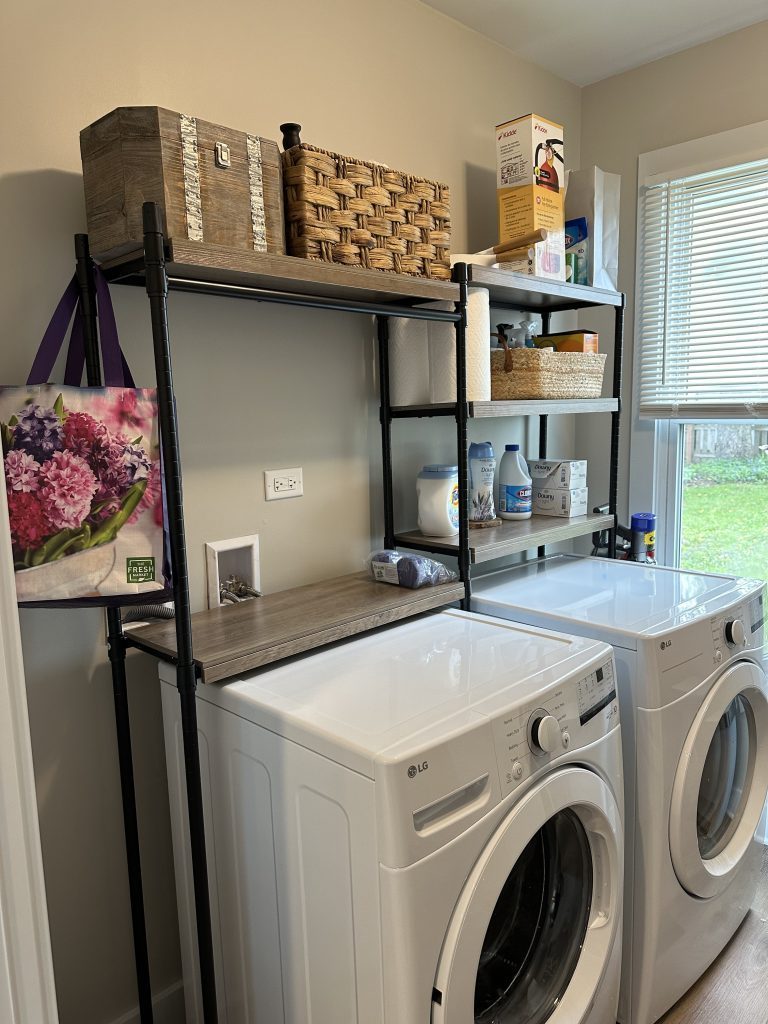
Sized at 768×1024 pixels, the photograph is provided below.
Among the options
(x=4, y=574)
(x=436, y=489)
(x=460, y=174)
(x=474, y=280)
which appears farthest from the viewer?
(x=460, y=174)

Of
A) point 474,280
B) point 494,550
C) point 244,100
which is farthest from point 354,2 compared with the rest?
point 494,550

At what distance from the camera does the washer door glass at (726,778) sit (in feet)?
6.20

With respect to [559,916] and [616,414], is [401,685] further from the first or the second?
[616,414]

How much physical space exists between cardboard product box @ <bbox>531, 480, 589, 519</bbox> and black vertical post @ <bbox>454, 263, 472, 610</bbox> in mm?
554

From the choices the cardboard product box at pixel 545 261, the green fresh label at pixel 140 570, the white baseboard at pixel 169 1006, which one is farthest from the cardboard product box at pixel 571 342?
the white baseboard at pixel 169 1006

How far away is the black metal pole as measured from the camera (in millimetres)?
1208

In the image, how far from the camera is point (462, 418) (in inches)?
73.2

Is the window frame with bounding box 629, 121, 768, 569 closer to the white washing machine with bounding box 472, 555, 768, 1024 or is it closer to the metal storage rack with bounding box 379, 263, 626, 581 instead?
the metal storage rack with bounding box 379, 263, 626, 581

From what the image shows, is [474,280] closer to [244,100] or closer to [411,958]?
[244,100]

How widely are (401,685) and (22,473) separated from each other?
29.8 inches

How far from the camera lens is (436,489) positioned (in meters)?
2.00

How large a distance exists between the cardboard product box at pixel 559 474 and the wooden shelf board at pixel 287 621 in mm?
667

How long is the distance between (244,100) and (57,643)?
1.27 m

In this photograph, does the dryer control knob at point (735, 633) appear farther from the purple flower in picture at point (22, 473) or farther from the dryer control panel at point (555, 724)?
the purple flower in picture at point (22, 473)
